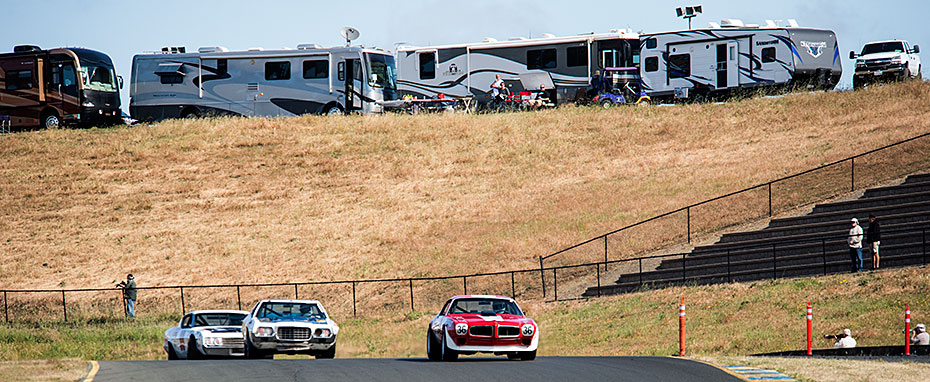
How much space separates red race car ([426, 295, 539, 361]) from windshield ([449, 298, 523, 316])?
0.16 m

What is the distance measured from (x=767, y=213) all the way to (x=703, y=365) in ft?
70.1

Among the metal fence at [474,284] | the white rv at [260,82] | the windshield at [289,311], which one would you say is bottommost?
the metal fence at [474,284]

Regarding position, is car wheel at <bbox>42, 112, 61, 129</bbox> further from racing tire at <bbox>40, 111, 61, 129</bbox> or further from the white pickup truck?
the white pickup truck

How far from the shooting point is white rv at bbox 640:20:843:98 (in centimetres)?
4941

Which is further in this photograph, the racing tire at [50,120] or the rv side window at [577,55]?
the racing tire at [50,120]

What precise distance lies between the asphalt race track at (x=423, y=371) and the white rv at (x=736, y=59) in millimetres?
34510

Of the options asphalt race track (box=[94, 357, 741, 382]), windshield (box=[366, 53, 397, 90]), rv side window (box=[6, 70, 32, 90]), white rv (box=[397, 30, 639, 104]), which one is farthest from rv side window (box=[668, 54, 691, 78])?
asphalt race track (box=[94, 357, 741, 382])

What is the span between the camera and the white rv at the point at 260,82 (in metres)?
55.0

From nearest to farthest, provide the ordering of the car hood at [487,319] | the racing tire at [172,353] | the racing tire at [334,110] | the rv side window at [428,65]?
1. the car hood at [487,319]
2. the racing tire at [172,353]
3. the rv side window at [428,65]
4. the racing tire at [334,110]

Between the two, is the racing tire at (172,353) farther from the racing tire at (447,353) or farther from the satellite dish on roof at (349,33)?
the satellite dish on roof at (349,33)

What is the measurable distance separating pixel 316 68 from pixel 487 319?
127ft

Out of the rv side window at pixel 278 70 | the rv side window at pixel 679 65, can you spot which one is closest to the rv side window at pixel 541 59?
the rv side window at pixel 679 65

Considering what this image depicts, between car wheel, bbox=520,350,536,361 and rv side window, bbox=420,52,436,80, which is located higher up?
rv side window, bbox=420,52,436,80

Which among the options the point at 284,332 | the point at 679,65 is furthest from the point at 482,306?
the point at 679,65
